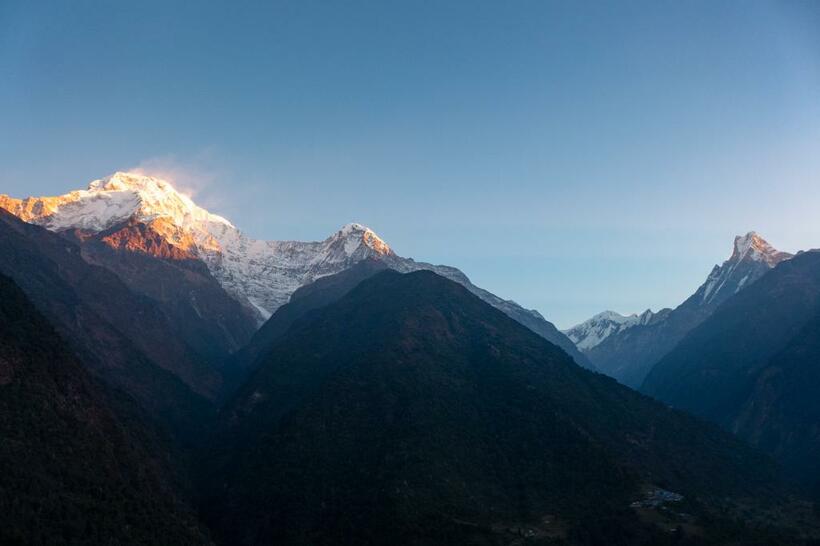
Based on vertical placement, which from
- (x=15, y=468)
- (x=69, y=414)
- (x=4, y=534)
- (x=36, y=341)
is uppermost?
(x=36, y=341)

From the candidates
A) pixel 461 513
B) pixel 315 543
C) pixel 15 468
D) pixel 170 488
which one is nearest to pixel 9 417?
pixel 15 468

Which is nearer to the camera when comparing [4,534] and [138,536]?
[4,534]

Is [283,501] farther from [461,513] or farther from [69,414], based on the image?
[69,414]

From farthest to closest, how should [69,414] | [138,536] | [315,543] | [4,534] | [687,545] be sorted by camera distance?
[315,543], [687,545], [69,414], [138,536], [4,534]

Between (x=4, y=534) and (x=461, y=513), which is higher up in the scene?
(x=461, y=513)

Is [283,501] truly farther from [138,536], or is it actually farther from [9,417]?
Answer: [9,417]

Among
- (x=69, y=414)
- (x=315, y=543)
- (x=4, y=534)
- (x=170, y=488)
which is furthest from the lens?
(x=170, y=488)

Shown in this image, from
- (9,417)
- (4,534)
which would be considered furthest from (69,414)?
(4,534)
